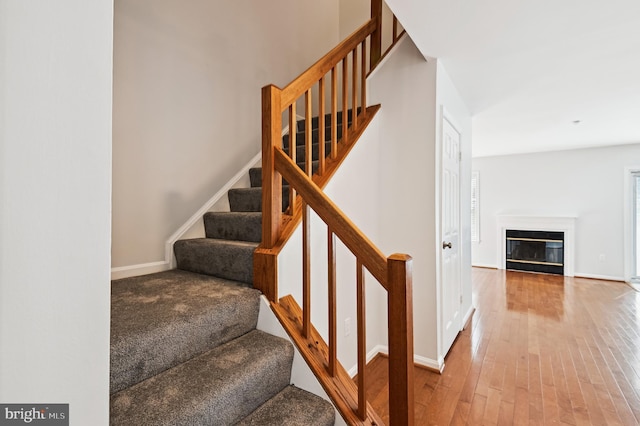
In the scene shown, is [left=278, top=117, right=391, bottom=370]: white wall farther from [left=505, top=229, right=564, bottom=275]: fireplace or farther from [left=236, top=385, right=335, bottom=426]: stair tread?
[left=505, top=229, right=564, bottom=275]: fireplace

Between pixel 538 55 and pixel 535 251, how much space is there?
15.4 ft

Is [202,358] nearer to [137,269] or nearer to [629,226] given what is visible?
[137,269]

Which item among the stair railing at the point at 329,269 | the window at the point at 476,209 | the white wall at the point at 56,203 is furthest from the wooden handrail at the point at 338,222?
the window at the point at 476,209

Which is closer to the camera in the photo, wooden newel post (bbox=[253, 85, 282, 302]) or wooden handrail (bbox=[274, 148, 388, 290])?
wooden handrail (bbox=[274, 148, 388, 290])

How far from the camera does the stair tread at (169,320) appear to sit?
1.06 meters

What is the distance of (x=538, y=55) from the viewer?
2.14 metres

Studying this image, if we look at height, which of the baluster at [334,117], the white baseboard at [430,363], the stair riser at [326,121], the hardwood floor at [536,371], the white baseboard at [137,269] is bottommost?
the hardwood floor at [536,371]

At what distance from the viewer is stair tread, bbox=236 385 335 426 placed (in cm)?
113

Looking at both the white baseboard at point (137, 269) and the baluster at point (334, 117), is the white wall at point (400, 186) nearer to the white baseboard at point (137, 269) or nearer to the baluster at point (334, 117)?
the baluster at point (334, 117)

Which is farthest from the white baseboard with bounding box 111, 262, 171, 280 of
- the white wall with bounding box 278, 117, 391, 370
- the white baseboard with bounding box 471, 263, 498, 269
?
the white baseboard with bounding box 471, 263, 498, 269

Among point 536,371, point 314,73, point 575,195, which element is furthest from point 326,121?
point 575,195

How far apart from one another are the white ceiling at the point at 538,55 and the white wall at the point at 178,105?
1521 millimetres

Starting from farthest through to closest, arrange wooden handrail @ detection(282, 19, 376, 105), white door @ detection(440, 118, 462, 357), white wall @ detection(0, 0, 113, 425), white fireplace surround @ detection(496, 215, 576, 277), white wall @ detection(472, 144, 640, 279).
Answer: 1. white fireplace surround @ detection(496, 215, 576, 277)
2. white wall @ detection(472, 144, 640, 279)
3. white door @ detection(440, 118, 462, 357)
4. wooden handrail @ detection(282, 19, 376, 105)
5. white wall @ detection(0, 0, 113, 425)

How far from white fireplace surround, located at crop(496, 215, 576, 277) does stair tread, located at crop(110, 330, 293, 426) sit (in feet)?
19.3
